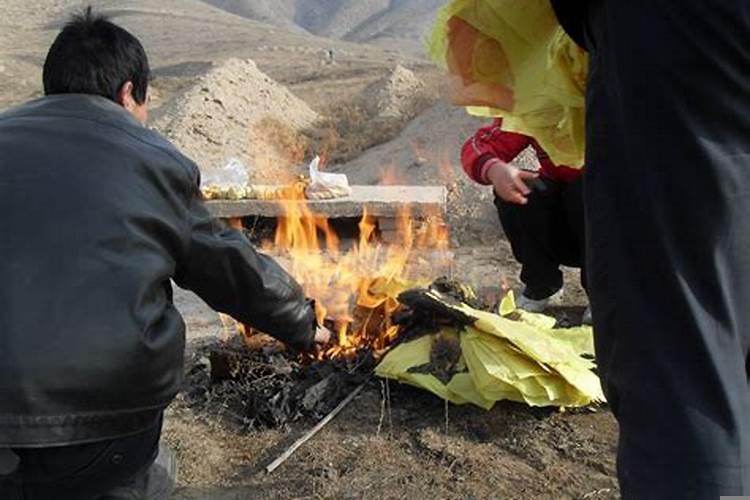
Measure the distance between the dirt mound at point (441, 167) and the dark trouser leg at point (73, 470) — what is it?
473 centimetres

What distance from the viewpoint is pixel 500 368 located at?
3.10 metres

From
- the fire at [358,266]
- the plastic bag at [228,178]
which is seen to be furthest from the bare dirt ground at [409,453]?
the plastic bag at [228,178]

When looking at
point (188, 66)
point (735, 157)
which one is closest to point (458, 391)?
point (735, 157)

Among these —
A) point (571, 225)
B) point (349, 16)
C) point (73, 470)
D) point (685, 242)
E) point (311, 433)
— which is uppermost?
point (349, 16)

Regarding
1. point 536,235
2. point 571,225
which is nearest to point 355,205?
point 536,235

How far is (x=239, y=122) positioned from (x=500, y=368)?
818cm

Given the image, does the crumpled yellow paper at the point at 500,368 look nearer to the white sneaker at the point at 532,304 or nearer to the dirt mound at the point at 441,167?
the white sneaker at the point at 532,304

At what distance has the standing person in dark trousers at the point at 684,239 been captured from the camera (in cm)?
110

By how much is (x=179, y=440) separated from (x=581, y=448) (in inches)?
62.0

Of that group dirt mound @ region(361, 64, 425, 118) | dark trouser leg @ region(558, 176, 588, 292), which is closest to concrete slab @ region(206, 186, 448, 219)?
dark trouser leg @ region(558, 176, 588, 292)

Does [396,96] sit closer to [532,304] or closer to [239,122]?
[239,122]

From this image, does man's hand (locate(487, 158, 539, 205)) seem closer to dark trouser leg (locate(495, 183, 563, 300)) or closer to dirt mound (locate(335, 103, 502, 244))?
dark trouser leg (locate(495, 183, 563, 300))

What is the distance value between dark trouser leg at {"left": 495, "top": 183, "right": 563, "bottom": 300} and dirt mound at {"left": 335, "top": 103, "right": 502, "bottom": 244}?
2525 mm

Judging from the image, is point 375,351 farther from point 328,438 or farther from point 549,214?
point 549,214
